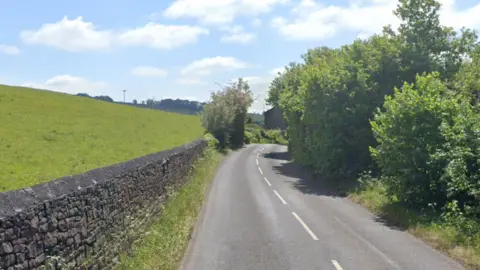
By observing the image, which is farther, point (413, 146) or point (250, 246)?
point (413, 146)

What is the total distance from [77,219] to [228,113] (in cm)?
4834

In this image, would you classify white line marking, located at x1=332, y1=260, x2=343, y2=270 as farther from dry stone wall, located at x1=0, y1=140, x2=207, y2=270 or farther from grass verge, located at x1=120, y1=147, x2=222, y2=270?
dry stone wall, located at x1=0, y1=140, x2=207, y2=270

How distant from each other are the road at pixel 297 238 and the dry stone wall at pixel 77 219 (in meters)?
1.82

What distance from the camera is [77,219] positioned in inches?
293

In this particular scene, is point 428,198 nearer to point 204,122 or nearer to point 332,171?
A: point 332,171

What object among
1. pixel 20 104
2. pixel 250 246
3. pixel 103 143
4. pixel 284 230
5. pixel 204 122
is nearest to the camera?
pixel 250 246

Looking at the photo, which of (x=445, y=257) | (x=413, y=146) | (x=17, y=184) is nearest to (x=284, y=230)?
(x=445, y=257)

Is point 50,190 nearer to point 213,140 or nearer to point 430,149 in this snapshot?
point 430,149

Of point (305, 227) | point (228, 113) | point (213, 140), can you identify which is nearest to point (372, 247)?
point (305, 227)

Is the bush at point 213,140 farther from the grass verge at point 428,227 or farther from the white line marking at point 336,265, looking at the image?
the white line marking at point 336,265

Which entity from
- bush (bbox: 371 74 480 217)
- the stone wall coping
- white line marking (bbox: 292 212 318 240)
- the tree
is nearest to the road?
white line marking (bbox: 292 212 318 240)

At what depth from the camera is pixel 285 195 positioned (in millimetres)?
23094

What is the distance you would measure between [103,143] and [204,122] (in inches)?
1087

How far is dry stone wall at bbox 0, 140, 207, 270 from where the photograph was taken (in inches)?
217
